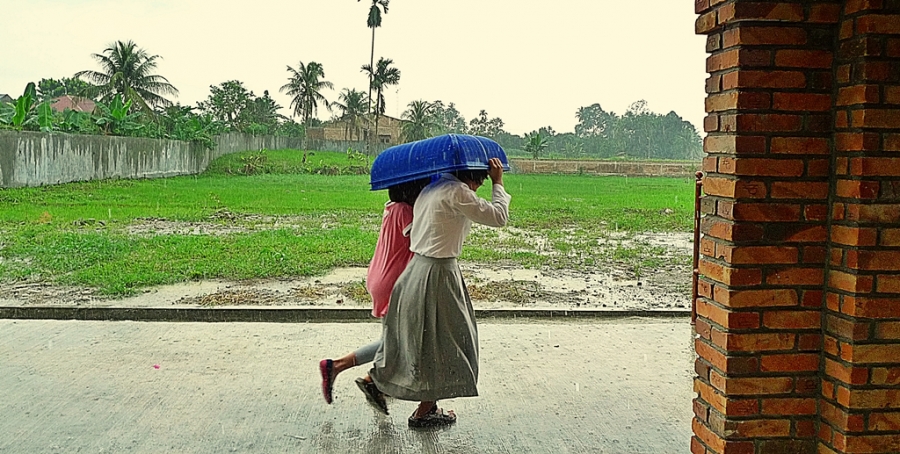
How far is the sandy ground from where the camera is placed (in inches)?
255

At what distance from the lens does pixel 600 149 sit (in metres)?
22.1

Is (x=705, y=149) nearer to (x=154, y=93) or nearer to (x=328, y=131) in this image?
(x=328, y=131)

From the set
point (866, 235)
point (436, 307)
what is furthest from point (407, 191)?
point (866, 235)

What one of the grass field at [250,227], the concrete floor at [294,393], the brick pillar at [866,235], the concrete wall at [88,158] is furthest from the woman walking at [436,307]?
the concrete wall at [88,158]

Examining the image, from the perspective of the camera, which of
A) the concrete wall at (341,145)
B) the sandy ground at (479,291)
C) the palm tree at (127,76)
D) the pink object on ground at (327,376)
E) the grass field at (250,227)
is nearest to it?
the pink object on ground at (327,376)

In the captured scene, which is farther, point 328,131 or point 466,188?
point 328,131

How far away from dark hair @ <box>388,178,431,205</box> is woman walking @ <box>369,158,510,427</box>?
125 millimetres

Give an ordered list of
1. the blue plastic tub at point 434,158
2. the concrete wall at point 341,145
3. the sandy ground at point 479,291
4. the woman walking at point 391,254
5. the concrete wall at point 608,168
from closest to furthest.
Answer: the blue plastic tub at point 434,158 → the woman walking at point 391,254 → the sandy ground at point 479,291 → the concrete wall at point 608,168 → the concrete wall at point 341,145

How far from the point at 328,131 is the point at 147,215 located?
52.7ft

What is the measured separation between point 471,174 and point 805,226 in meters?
1.39

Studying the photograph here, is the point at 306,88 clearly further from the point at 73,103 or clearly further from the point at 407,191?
the point at 407,191

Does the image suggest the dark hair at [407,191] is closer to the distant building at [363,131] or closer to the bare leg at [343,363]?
the bare leg at [343,363]

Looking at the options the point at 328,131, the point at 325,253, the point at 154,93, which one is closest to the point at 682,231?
the point at 325,253

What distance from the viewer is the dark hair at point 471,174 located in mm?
3404
